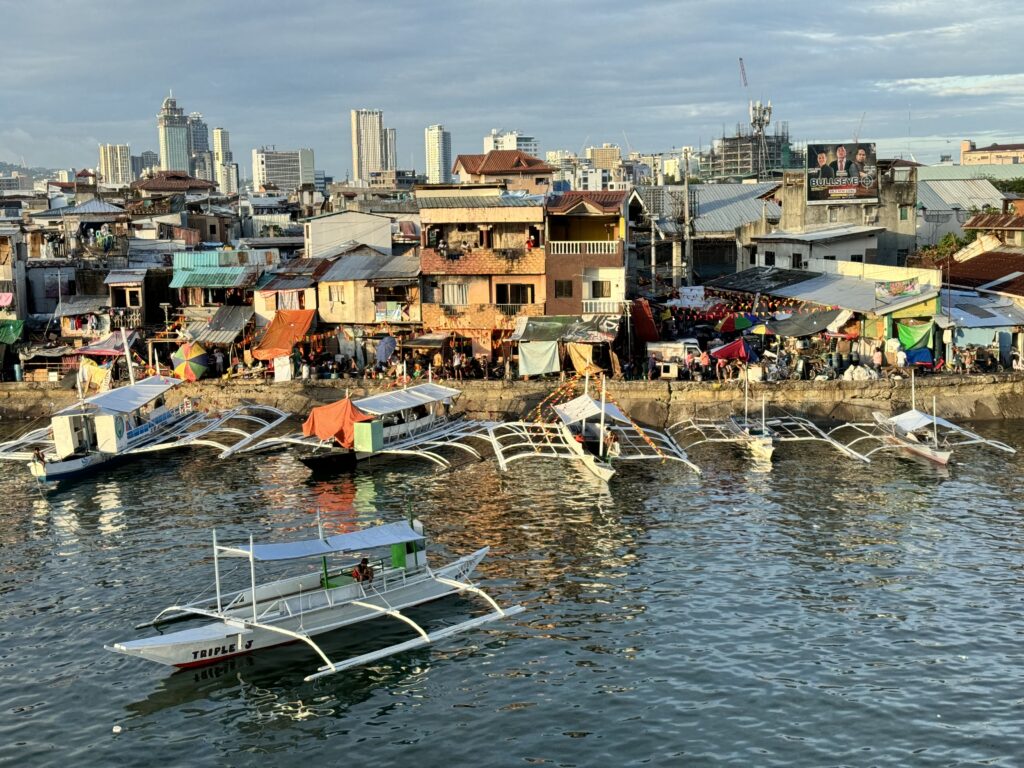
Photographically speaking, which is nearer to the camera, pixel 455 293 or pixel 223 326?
pixel 455 293

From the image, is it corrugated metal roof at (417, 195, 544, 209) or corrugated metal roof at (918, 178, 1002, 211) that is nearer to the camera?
corrugated metal roof at (417, 195, 544, 209)

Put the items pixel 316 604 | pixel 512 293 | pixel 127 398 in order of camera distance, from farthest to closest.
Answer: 1. pixel 512 293
2. pixel 127 398
3. pixel 316 604

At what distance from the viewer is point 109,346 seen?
6775 centimetres

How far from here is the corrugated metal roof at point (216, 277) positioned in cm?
7131

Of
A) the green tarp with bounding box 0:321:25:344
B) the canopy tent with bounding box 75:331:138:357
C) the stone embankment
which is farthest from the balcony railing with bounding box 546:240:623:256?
the green tarp with bounding box 0:321:25:344

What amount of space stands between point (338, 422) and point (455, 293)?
61.5ft

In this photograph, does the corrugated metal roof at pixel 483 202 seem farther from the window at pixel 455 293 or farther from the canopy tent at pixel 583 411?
the canopy tent at pixel 583 411

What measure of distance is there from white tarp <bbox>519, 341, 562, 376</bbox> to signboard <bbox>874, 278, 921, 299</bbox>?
61.4 ft

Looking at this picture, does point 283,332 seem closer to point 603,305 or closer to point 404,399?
point 404,399

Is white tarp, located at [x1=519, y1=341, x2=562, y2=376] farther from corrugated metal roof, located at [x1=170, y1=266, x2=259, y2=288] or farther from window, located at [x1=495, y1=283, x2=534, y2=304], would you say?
corrugated metal roof, located at [x1=170, y1=266, x2=259, y2=288]

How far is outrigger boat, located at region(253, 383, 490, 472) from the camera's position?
49.8m

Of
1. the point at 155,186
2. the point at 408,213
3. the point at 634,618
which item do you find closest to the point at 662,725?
the point at 634,618

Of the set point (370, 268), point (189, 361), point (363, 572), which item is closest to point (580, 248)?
point (370, 268)

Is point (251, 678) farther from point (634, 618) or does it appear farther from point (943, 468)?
point (943, 468)
